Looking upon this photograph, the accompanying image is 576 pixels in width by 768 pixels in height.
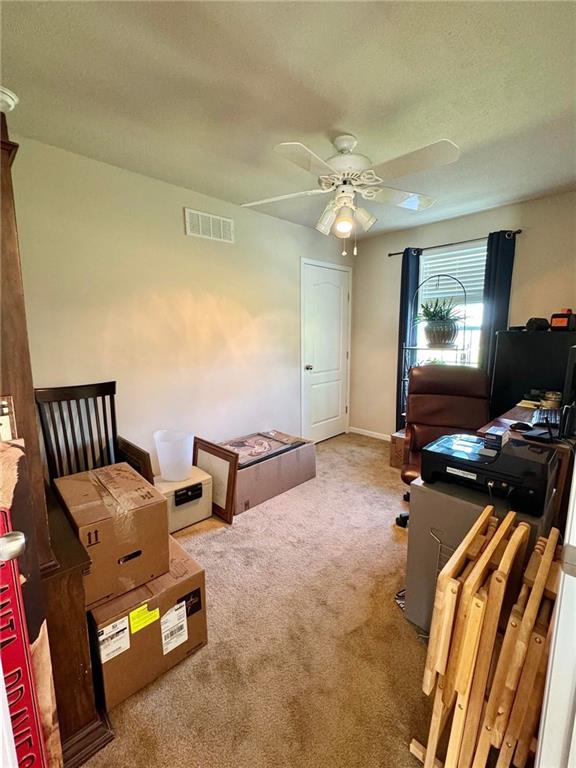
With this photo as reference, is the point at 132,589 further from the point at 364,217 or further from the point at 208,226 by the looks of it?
the point at 208,226

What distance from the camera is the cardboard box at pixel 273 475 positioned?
2.71 meters

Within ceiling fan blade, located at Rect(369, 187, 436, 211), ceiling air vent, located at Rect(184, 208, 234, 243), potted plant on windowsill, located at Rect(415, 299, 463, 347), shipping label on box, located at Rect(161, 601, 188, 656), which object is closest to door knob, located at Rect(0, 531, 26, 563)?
shipping label on box, located at Rect(161, 601, 188, 656)

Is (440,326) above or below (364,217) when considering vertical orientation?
below

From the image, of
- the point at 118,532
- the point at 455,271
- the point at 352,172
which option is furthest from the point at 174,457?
the point at 455,271

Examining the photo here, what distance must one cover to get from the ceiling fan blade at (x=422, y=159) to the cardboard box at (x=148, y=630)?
2106 millimetres

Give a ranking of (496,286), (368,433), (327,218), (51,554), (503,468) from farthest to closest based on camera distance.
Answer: (368,433) < (496,286) < (327,218) < (503,468) < (51,554)

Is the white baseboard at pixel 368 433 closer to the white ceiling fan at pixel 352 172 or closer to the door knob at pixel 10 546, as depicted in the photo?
the white ceiling fan at pixel 352 172

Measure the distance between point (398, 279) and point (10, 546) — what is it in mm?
4171

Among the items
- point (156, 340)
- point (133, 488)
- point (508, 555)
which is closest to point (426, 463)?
point (508, 555)

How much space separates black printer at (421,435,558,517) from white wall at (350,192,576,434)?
210 cm

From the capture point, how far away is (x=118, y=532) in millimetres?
1365

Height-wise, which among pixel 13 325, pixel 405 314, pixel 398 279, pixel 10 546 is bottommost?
pixel 10 546

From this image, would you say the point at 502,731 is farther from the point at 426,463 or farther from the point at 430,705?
the point at 426,463

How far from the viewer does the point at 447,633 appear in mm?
997
